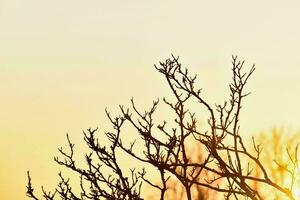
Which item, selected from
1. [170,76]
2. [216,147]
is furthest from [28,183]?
[216,147]

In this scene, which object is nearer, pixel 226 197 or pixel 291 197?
pixel 291 197

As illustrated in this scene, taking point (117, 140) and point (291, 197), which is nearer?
point (291, 197)

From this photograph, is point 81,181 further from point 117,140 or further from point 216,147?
point 216,147

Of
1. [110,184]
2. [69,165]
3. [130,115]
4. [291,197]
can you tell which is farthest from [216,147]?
[69,165]

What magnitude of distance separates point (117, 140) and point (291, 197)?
7.27 feet

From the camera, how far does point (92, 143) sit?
24.0ft

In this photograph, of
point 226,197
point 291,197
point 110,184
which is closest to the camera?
point 291,197

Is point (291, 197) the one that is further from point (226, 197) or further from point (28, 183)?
point (28, 183)

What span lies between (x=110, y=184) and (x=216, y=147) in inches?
77.6

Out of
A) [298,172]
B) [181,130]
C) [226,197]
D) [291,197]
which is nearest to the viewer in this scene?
[291,197]

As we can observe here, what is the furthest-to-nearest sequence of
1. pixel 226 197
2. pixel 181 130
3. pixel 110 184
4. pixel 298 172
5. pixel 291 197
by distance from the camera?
pixel 226 197, pixel 110 184, pixel 181 130, pixel 298 172, pixel 291 197

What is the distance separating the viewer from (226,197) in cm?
850

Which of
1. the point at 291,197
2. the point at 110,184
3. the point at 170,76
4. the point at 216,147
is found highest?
the point at 170,76

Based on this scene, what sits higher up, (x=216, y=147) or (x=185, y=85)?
(x=185, y=85)
